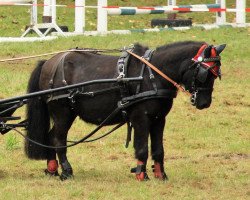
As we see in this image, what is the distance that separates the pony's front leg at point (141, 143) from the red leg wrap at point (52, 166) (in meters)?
1.07

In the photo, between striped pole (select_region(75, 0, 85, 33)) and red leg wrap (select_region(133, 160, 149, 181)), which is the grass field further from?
striped pole (select_region(75, 0, 85, 33))

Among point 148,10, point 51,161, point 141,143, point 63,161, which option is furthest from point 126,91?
point 148,10

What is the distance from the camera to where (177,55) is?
10.8 m

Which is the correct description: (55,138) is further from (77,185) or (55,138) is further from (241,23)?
(241,23)

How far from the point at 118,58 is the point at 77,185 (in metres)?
1.58

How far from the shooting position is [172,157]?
1295 cm

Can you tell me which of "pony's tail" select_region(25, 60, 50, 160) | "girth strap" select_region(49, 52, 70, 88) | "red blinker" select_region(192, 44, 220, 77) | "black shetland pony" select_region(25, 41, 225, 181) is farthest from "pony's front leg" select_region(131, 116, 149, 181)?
"pony's tail" select_region(25, 60, 50, 160)

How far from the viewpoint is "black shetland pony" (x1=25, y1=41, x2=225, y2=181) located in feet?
35.0

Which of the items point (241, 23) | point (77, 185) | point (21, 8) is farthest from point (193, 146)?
point (21, 8)

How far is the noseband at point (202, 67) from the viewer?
34.6ft

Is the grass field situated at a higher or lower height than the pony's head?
lower

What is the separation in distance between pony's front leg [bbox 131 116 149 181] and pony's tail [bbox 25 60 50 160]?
125cm

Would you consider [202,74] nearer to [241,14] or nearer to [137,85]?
[137,85]

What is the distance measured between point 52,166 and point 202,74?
2.26m
